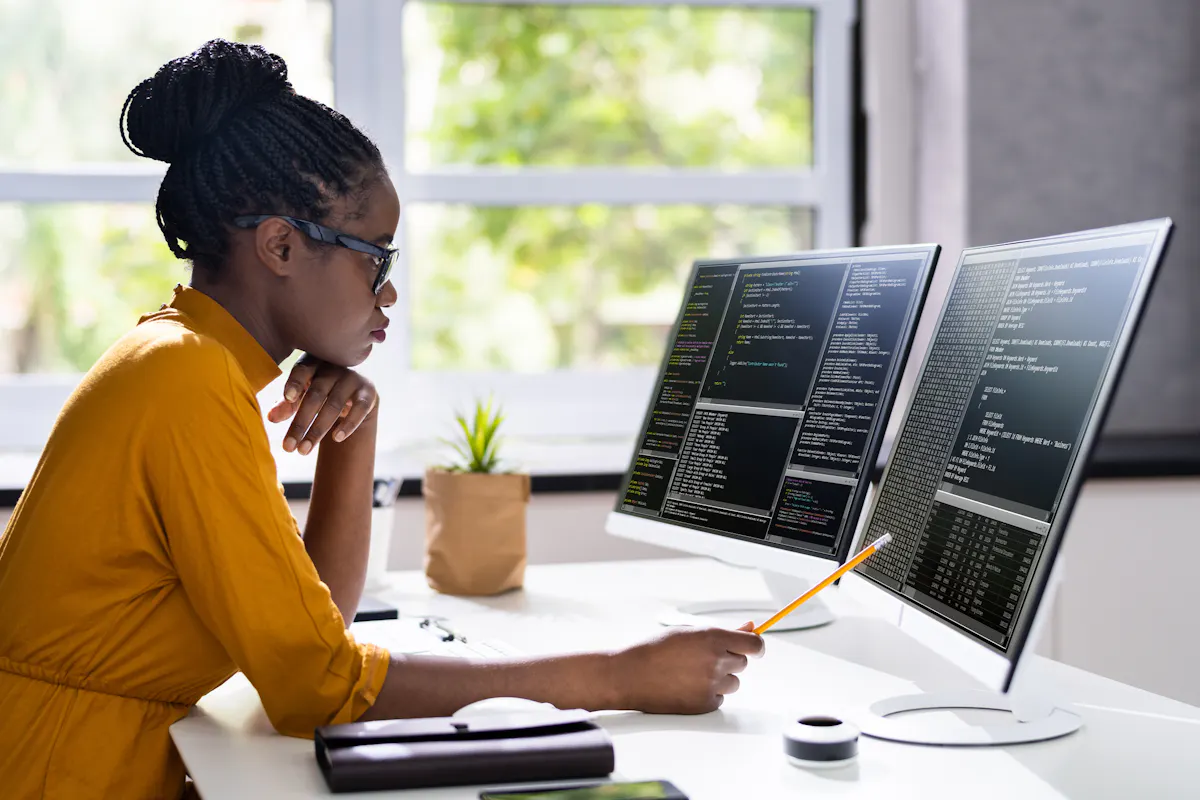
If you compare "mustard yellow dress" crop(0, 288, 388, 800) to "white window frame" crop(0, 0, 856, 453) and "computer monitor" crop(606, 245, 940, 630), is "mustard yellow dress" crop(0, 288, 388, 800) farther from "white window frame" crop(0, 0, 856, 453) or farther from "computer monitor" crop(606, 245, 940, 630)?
"white window frame" crop(0, 0, 856, 453)

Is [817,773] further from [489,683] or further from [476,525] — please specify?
[476,525]

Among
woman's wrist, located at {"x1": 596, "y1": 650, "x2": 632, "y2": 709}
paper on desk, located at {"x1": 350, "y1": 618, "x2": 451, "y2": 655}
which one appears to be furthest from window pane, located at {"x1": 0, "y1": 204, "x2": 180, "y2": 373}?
woman's wrist, located at {"x1": 596, "y1": 650, "x2": 632, "y2": 709}

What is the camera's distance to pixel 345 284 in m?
1.24

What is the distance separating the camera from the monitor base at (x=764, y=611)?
1.49m

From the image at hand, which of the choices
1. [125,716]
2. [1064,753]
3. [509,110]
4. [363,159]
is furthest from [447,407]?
[1064,753]

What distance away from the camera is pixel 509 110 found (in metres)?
2.60

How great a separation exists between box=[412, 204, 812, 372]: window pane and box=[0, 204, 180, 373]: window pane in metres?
0.50

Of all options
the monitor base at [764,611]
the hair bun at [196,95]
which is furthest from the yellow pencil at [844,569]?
the hair bun at [196,95]

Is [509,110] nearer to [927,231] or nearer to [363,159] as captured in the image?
[927,231]

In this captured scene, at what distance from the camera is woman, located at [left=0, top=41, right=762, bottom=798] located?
3.33 feet

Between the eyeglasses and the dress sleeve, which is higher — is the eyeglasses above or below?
above

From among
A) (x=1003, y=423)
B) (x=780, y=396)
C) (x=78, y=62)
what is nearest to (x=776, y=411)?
(x=780, y=396)

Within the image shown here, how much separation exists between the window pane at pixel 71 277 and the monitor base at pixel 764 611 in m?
1.36

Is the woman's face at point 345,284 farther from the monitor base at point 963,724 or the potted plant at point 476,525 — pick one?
the monitor base at point 963,724
